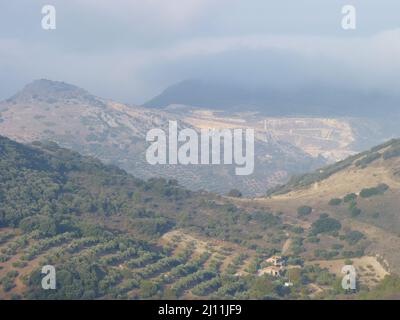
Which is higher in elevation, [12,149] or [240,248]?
[12,149]

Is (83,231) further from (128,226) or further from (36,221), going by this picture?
(128,226)

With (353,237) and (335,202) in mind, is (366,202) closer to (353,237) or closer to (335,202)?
(335,202)

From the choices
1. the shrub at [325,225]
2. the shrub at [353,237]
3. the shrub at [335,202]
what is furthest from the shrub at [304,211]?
the shrub at [353,237]

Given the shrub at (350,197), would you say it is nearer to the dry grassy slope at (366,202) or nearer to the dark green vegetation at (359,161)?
the dry grassy slope at (366,202)

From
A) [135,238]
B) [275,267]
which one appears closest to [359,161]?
[275,267]

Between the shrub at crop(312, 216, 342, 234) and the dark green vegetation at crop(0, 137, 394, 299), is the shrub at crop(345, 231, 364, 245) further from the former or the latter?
the shrub at crop(312, 216, 342, 234)

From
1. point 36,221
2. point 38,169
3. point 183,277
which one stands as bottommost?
point 183,277

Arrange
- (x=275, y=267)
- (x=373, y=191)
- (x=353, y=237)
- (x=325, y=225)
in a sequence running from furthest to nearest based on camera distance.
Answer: (x=373, y=191) → (x=325, y=225) → (x=353, y=237) → (x=275, y=267)

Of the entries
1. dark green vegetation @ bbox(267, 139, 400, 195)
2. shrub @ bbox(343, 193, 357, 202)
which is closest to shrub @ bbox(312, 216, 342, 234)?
shrub @ bbox(343, 193, 357, 202)
